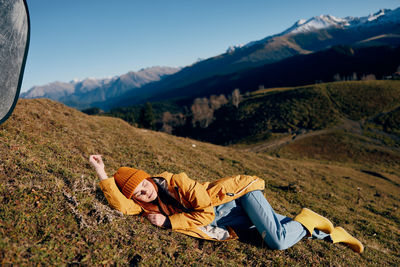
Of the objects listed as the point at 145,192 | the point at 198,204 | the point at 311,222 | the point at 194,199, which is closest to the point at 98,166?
the point at 145,192

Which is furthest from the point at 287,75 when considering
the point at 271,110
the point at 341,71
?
the point at 271,110

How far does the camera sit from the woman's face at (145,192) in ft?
14.3

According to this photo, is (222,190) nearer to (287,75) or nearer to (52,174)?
(52,174)

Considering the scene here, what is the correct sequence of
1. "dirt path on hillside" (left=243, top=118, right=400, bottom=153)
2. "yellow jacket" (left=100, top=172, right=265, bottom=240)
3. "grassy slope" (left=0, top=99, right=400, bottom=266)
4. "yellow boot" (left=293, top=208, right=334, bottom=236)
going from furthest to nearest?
1. "dirt path on hillside" (left=243, top=118, right=400, bottom=153)
2. "yellow boot" (left=293, top=208, right=334, bottom=236)
3. "yellow jacket" (left=100, top=172, right=265, bottom=240)
4. "grassy slope" (left=0, top=99, right=400, bottom=266)

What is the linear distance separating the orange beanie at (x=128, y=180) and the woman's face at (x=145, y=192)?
0.45 ft

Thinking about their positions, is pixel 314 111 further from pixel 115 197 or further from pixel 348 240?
pixel 115 197

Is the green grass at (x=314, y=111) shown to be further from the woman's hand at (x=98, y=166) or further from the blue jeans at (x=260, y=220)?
the woman's hand at (x=98, y=166)

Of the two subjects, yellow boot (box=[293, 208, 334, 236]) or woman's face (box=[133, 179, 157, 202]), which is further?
yellow boot (box=[293, 208, 334, 236])

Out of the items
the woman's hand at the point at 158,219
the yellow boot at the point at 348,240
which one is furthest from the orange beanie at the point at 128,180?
the yellow boot at the point at 348,240

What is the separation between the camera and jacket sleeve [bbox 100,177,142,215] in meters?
4.37

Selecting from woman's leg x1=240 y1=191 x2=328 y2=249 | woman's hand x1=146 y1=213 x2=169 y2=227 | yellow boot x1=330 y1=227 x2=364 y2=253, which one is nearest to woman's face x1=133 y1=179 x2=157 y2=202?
woman's hand x1=146 y1=213 x2=169 y2=227

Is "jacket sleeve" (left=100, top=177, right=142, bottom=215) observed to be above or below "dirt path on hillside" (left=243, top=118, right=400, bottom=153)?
above

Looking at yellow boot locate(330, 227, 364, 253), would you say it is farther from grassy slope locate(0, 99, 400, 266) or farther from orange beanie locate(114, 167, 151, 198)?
orange beanie locate(114, 167, 151, 198)

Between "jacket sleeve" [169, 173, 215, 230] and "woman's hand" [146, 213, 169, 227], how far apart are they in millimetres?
221
